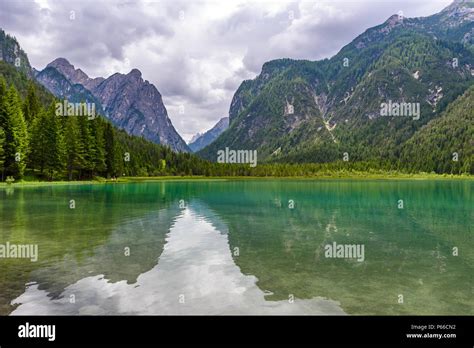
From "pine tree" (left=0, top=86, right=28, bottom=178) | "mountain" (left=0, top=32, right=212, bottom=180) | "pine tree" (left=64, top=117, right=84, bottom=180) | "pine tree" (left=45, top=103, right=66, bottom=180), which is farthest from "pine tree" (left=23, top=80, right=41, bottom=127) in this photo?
"pine tree" (left=0, top=86, right=28, bottom=178)

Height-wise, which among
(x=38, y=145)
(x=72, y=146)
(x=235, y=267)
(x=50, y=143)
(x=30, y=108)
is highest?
(x=30, y=108)

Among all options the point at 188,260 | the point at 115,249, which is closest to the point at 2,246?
the point at 115,249

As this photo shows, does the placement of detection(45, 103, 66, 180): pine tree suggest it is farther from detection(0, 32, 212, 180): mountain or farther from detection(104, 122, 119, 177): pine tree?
detection(104, 122, 119, 177): pine tree

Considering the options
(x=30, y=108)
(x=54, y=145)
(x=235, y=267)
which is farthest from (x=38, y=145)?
(x=235, y=267)

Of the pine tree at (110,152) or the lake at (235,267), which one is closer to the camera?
the lake at (235,267)

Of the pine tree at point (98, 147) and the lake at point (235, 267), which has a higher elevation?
the pine tree at point (98, 147)

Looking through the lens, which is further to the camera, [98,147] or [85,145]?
[98,147]

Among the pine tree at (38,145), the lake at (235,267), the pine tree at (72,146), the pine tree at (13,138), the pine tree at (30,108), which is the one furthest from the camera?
the pine tree at (30,108)

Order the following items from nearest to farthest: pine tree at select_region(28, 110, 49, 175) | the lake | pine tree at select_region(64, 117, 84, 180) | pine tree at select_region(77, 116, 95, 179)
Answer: the lake, pine tree at select_region(28, 110, 49, 175), pine tree at select_region(64, 117, 84, 180), pine tree at select_region(77, 116, 95, 179)

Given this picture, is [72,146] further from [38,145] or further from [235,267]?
[235,267]

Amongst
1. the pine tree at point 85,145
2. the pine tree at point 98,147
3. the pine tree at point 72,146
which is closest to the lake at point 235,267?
the pine tree at point 72,146

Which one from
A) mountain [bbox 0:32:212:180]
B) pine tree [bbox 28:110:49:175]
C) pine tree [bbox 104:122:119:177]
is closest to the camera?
mountain [bbox 0:32:212:180]

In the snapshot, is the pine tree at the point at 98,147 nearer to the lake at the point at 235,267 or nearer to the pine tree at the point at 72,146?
the pine tree at the point at 72,146
